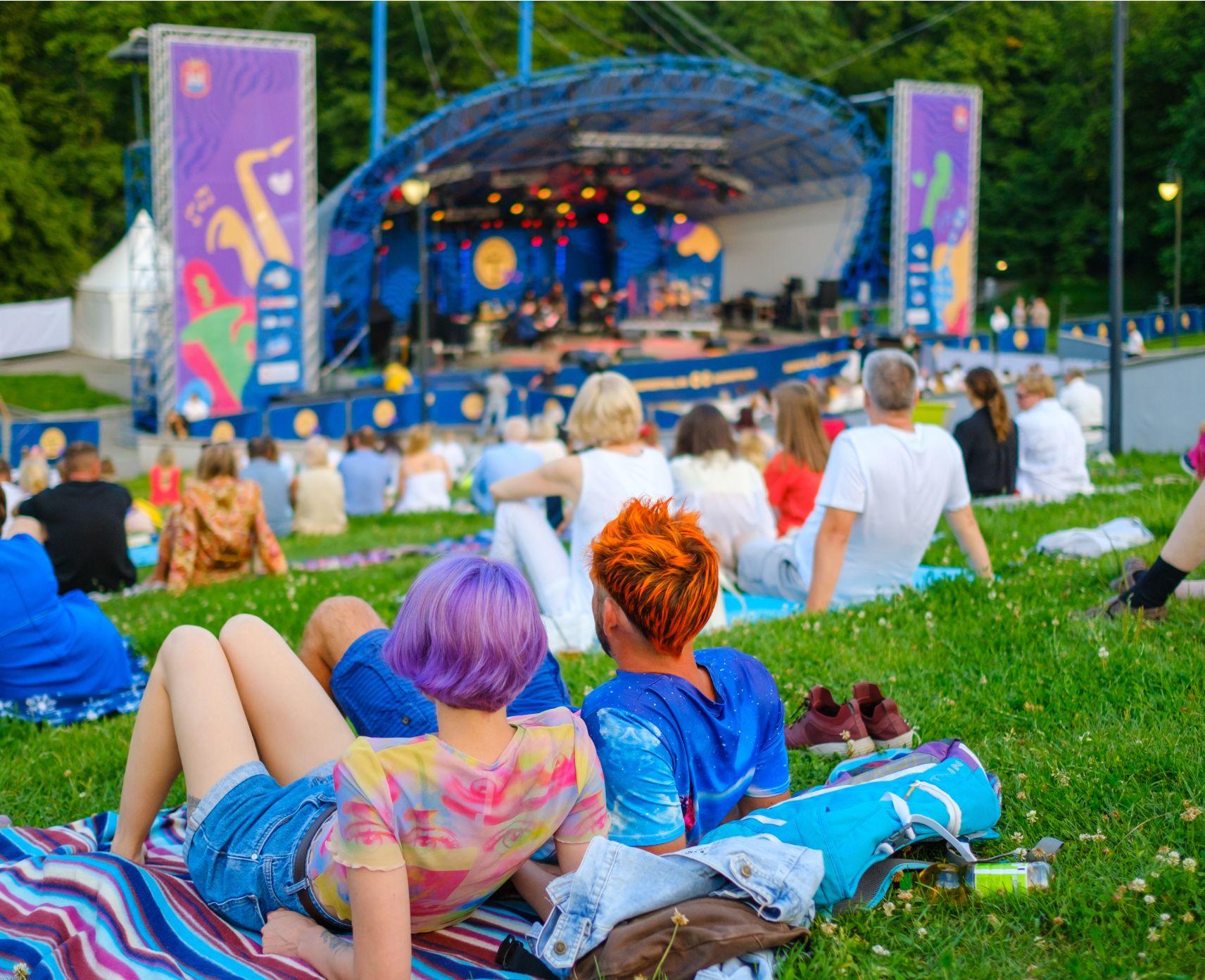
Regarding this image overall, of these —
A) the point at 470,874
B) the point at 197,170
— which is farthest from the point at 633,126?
the point at 470,874

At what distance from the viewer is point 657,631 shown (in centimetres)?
233

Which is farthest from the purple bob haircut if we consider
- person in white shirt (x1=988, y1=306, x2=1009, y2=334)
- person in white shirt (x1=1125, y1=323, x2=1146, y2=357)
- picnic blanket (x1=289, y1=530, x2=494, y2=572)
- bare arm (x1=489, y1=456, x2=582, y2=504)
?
person in white shirt (x1=988, y1=306, x2=1009, y2=334)

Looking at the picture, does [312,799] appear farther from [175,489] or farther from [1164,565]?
[175,489]

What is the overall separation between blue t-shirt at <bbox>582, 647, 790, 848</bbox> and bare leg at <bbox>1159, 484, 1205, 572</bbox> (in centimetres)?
172

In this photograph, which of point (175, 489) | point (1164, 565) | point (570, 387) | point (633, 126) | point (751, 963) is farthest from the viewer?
point (633, 126)

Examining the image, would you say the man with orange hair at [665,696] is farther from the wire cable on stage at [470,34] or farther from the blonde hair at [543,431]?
the wire cable on stage at [470,34]

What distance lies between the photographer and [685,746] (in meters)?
2.34

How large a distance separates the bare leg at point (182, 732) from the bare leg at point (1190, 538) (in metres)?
2.65

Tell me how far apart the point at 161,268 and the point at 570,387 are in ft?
25.9

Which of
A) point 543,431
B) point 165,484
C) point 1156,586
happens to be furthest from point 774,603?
point 165,484

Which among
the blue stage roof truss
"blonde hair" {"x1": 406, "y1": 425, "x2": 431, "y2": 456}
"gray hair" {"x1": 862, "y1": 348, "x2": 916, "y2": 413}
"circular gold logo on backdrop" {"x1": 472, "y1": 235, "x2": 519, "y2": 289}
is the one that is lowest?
"blonde hair" {"x1": 406, "y1": 425, "x2": 431, "y2": 456}

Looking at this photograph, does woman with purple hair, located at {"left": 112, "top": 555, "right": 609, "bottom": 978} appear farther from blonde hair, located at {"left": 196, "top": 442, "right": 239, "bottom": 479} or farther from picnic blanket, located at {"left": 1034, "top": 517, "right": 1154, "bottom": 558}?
blonde hair, located at {"left": 196, "top": 442, "right": 239, "bottom": 479}

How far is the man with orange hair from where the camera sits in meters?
2.27

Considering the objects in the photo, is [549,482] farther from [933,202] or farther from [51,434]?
[933,202]
